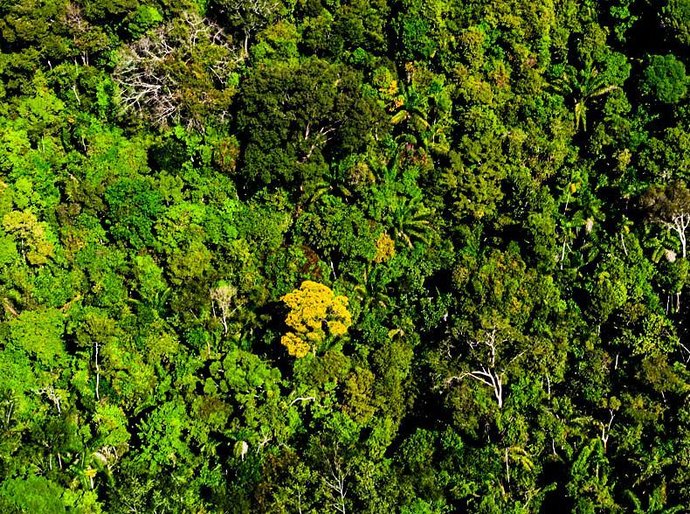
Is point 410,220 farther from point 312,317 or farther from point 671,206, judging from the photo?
point 671,206

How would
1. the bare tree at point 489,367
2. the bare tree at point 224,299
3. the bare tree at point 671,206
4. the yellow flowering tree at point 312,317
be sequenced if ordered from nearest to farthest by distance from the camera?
1. the bare tree at point 489,367
2. the yellow flowering tree at point 312,317
3. the bare tree at point 671,206
4. the bare tree at point 224,299

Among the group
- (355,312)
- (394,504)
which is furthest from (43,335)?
(394,504)

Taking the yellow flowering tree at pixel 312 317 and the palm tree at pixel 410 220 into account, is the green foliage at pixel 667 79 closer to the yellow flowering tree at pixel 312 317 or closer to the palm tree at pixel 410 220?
the palm tree at pixel 410 220

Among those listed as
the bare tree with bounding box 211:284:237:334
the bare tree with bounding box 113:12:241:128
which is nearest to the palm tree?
the bare tree with bounding box 211:284:237:334

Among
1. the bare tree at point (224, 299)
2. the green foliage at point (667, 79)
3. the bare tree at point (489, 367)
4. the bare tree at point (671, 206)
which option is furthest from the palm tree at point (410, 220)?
the green foliage at point (667, 79)

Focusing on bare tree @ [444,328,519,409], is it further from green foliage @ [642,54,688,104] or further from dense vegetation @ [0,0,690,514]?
green foliage @ [642,54,688,104]

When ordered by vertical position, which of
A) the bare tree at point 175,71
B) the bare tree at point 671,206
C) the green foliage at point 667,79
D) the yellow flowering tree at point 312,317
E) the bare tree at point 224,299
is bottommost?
the bare tree at point 224,299

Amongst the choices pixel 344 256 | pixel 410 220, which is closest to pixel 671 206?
pixel 410 220
